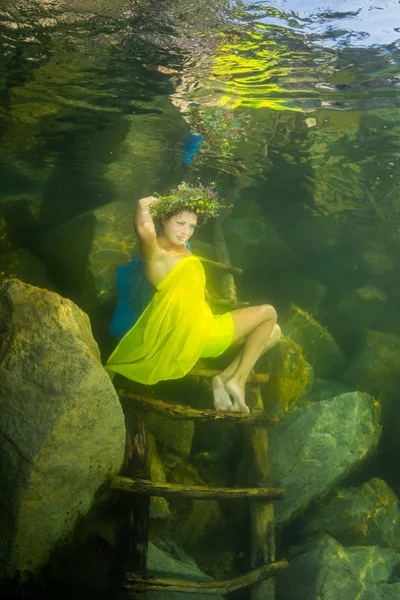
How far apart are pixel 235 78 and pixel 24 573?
828 centimetres

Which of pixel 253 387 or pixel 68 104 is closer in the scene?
pixel 253 387

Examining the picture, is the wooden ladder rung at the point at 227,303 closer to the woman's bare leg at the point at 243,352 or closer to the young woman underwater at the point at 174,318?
the woman's bare leg at the point at 243,352

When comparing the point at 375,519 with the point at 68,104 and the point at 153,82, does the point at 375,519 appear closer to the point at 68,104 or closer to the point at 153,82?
the point at 153,82

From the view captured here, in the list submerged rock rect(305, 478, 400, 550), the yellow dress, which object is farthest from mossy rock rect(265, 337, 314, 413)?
the yellow dress

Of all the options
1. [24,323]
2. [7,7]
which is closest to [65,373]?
[24,323]

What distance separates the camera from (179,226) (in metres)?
5.21

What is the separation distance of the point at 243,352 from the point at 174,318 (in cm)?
116

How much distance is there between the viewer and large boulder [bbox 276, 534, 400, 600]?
5023 millimetres

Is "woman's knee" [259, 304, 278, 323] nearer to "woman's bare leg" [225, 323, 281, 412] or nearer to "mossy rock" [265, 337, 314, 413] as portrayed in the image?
"woman's bare leg" [225, 323, 281, 412]

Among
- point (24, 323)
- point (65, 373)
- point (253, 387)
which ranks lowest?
point (253, 387)

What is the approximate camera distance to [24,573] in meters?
3.86

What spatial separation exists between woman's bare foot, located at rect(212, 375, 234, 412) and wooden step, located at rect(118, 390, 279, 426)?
5.8 inches

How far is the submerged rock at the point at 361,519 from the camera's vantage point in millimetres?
5965

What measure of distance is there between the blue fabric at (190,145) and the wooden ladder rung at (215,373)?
23.2 feet
